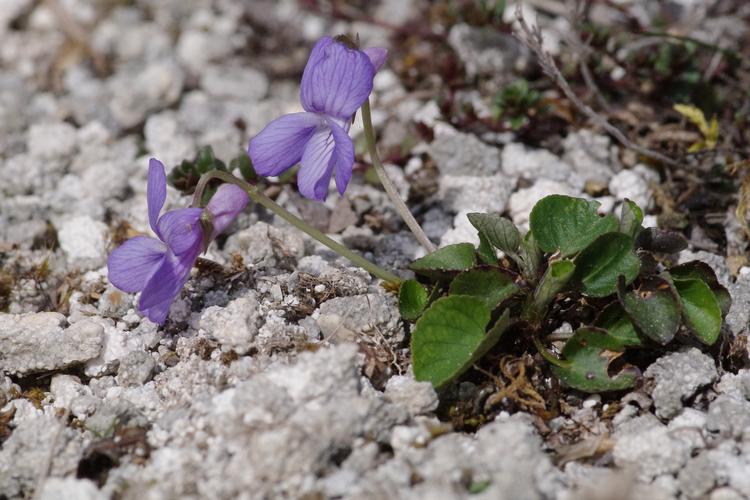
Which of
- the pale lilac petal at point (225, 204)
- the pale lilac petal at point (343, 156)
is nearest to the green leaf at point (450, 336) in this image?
the pale lilac petal at point (343, 156)

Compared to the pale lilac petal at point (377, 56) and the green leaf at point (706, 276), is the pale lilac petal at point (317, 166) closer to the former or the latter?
the pale lilac petal at point (377, 56)

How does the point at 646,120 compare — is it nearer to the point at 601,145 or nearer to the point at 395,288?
the point at 601,145

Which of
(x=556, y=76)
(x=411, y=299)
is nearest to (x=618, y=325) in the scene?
(x=411, y=299)

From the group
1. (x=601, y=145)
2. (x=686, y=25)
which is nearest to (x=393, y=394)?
(x=601, y=145)

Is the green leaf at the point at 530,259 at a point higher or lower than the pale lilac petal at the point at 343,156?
lower

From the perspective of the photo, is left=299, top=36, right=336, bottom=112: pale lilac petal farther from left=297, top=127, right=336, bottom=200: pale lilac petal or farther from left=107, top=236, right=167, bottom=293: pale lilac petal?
left=107, top=236, right=167, bottom=293: pale lilac petal

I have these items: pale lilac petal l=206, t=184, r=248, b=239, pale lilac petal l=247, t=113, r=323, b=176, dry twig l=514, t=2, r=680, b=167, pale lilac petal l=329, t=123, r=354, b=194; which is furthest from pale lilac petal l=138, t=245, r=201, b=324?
dry twig l=514, t=2, r=680, b=167

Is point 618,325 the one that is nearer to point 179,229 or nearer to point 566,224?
point 566,224
